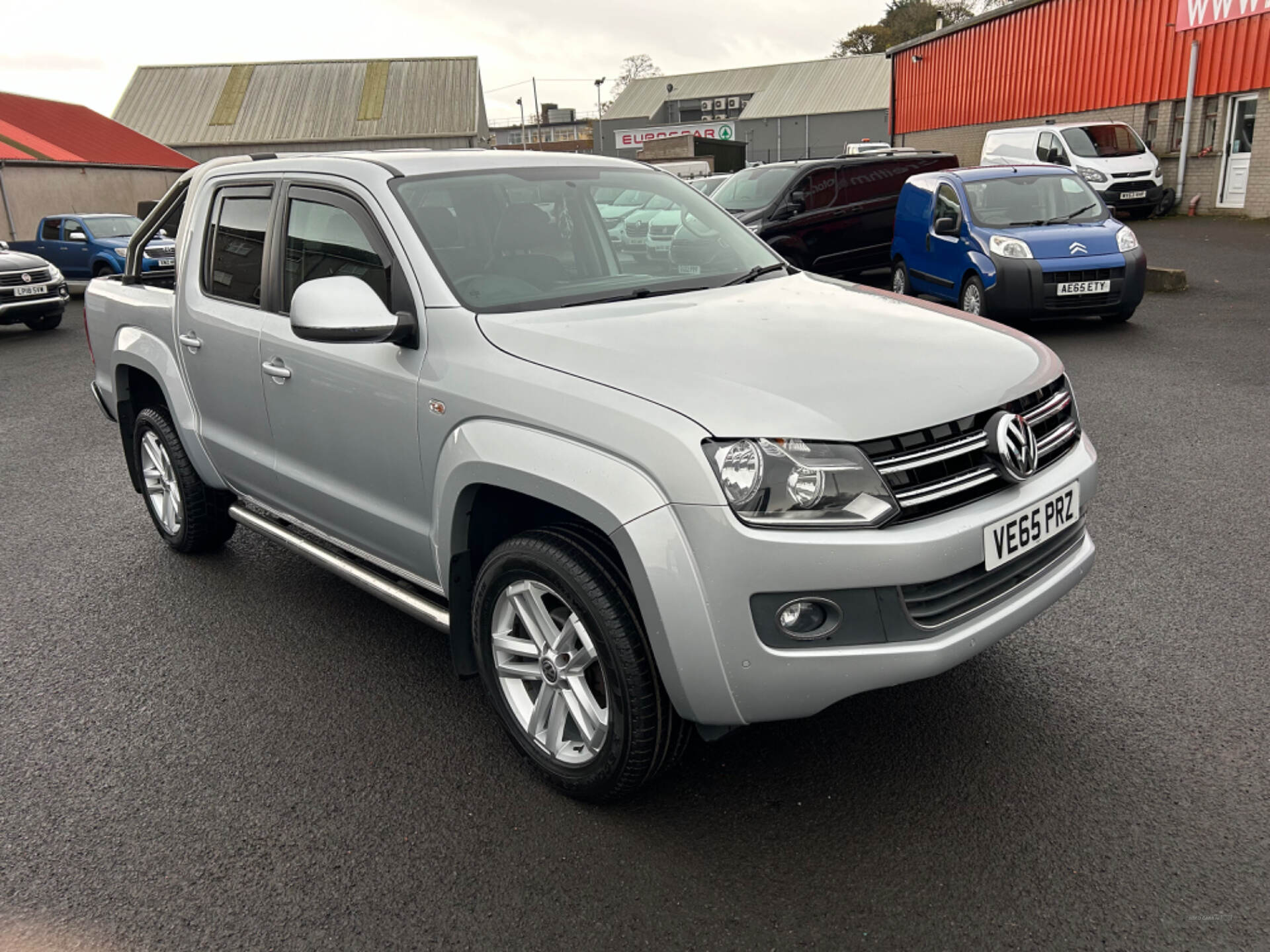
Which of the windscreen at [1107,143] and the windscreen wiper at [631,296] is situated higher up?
the windscreen wiper at [631,296]

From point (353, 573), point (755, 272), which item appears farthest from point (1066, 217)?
point (353, 573)

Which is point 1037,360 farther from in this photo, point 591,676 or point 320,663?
point 320,663

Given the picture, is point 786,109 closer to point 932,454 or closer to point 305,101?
point 305,101

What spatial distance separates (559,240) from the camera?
11.7 ft

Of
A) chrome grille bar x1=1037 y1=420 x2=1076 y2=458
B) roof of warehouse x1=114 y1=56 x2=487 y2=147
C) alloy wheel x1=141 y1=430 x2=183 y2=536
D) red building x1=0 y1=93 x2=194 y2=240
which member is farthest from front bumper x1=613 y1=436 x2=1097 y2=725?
roof of warehouse x1=114 y1=56 x2=487 y2=147

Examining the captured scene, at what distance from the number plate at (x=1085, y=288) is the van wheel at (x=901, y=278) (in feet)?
7.49

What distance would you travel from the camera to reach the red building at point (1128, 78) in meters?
Answer: 20.9

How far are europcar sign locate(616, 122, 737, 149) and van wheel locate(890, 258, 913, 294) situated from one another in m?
44.7

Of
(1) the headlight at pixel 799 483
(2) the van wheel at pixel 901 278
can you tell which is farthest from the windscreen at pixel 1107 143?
(1) the headlight at pixel 799 483

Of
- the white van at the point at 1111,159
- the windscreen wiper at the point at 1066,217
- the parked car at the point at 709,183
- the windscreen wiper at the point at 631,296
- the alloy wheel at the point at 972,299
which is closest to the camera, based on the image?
the windscreen wiper at the point at 631,296

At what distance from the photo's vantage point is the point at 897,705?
11.2ft

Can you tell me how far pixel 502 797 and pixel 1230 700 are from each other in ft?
7.70

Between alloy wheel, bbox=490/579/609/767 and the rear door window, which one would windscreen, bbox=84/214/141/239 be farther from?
alloy wheel, bbox=490/579/609/767

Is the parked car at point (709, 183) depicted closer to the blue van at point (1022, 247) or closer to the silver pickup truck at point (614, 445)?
the blue van at point (1022, 247)
